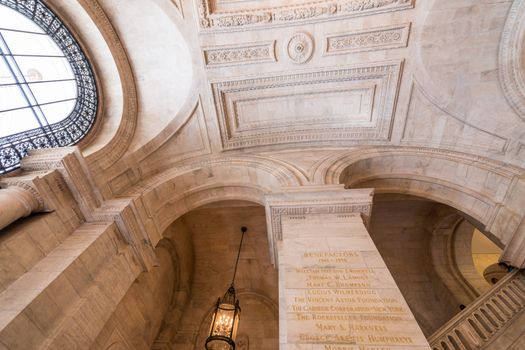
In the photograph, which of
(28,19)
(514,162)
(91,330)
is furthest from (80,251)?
(514,162)

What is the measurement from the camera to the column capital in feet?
13.0

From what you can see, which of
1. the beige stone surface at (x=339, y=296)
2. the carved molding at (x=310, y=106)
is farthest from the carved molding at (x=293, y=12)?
the beige stone surface at (x=339, y=296)

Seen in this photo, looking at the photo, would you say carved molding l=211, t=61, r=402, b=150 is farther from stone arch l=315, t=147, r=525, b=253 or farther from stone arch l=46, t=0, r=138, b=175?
stone arch l=46, t=0, r=138, b=175

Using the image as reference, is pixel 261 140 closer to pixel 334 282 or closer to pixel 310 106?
pixel 310 106

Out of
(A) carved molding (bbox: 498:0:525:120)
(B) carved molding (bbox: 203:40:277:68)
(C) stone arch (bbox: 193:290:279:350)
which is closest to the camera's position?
(A) carved molding (bbox: 498:0:525:120)

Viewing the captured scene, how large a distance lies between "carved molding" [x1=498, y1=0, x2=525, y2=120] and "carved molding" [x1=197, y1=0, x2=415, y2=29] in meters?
1.91

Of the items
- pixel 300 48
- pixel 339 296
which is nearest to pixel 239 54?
pixel 300 48

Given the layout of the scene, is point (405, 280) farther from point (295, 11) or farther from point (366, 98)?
point (295, 11)

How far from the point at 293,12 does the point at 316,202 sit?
421cm

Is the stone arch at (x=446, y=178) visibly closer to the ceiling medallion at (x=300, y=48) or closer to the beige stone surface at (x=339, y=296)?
the beige stone surface at (x=339, y=296)

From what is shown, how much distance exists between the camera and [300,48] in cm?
522

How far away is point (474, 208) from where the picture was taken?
4.62 meters

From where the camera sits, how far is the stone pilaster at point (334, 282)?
225 cm

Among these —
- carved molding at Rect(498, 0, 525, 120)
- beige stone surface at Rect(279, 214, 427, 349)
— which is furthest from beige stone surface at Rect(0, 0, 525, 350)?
beige stone surface at Rect(279, 214, 427, 349)
